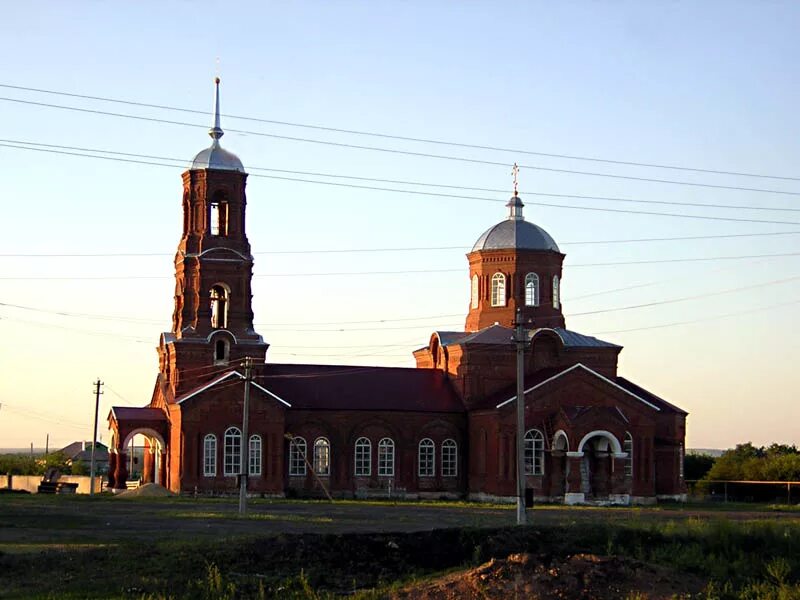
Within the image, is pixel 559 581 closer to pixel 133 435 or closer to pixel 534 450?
pixel 534 450

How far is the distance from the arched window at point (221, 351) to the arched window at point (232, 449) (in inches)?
133

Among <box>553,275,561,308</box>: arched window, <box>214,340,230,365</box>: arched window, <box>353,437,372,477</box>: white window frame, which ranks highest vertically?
<box>553,275,561,308</box>: arched window

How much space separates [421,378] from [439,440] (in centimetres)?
342

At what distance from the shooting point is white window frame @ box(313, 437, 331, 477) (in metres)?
59.1

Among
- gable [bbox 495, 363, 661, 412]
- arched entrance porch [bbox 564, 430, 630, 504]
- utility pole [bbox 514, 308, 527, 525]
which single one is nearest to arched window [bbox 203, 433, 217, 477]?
gable [bbox 495, 363, 661, 412]

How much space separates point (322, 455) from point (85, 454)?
5343 cm

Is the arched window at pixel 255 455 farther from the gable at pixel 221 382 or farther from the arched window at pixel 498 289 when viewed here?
the arched window at pixel 498 289

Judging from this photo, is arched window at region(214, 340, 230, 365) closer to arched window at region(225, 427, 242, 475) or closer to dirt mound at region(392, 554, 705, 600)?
arched window at region(225, 427, 242, 475)

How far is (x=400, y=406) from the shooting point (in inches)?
2373

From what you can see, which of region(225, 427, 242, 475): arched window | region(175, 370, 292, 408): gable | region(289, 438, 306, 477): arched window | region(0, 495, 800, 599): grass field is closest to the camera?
region(0, 495, 800, 599): grass field

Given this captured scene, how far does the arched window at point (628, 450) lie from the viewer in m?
57.0

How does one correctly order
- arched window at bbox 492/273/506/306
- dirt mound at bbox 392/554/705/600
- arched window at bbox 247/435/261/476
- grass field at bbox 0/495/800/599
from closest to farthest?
dirt mound at bbox 392/554/705/600 < grass field at bbox 0/495/800/599 < arched window at bbox 247/435/261/476 < arched window at bbox 492/273/506/306

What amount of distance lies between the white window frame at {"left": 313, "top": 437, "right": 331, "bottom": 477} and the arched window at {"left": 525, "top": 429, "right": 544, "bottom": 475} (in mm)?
8793

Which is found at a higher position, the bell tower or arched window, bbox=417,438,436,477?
the bell tower
